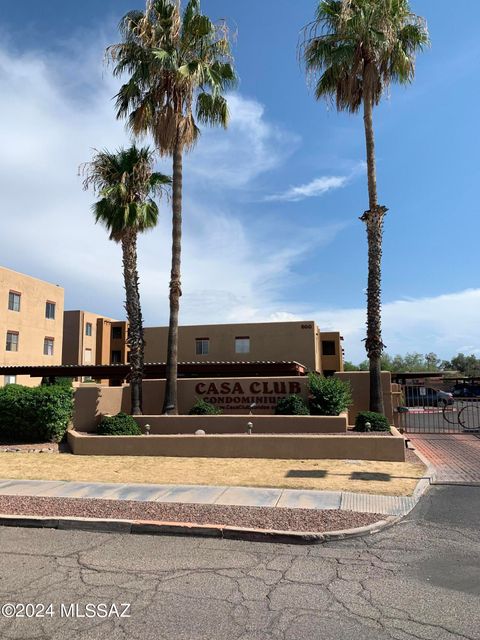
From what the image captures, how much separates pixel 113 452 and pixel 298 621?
11070mm

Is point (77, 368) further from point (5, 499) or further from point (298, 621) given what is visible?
point (298, 621)

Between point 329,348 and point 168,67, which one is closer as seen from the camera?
point 168,67

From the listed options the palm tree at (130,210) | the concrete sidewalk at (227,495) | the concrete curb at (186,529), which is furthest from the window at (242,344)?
the concrete curb at (186,529)

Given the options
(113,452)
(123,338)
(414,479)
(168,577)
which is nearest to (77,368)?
(113,452)

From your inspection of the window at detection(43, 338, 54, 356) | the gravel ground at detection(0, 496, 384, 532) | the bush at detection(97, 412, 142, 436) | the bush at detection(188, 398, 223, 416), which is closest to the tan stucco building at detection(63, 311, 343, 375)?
the window at detection(43, 338, 54, 356)

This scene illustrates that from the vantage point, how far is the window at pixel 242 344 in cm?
4303

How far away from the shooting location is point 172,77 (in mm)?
18219

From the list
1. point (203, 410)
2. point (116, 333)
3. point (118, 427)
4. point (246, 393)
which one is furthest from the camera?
point (116, 333)

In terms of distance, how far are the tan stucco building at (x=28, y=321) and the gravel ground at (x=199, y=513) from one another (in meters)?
33.2

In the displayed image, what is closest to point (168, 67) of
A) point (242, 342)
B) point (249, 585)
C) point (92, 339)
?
point (249, 585)

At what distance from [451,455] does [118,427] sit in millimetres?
9201

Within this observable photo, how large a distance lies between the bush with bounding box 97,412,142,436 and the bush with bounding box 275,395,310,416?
4402 mm

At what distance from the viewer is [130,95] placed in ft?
62.0

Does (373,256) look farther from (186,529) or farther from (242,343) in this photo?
(242,343)
